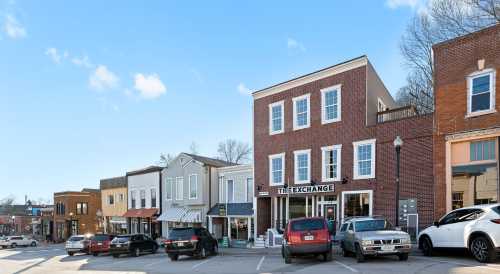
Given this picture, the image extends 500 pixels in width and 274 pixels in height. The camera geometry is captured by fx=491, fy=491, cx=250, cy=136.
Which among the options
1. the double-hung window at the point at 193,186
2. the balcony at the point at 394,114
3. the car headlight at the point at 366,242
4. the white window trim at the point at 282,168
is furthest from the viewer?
the double-hung window at the point at 193,186

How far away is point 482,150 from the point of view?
20.5 m

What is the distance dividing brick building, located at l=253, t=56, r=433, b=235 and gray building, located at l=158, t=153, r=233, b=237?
6.80 meters

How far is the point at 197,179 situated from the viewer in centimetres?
3881

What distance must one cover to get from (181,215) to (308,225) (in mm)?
23406

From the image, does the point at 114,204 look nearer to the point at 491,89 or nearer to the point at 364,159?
the point at 364,159

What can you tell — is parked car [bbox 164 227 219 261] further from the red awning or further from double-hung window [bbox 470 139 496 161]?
the red awning

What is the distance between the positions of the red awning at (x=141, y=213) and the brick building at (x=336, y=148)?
14.9 metres

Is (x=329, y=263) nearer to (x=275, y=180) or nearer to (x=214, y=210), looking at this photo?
(x=275, y=180)

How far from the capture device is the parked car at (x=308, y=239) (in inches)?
677

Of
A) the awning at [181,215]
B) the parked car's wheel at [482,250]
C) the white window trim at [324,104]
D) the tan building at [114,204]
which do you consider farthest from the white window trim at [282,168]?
the tan building at [114,204]

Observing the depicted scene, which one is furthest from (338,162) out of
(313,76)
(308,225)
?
(308,225)

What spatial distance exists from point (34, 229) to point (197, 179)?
6230 centimetres

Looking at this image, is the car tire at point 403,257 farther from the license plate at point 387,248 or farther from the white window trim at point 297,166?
the white window trim at point 297,166

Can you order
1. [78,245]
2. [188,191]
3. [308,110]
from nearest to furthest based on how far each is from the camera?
[308,110], [78,245], [188,191]
